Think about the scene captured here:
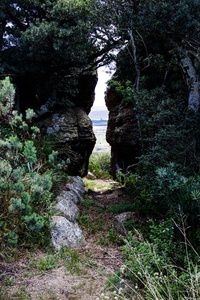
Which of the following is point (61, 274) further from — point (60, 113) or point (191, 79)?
point (60, 113)

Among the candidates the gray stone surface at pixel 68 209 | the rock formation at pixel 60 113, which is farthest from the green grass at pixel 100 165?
the gray stone surface at pixel 68 209

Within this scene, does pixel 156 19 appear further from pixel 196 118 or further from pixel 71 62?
pixel 71 62

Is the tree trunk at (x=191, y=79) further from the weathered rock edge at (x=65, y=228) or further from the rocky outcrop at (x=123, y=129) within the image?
the weathered rock edge at (x=65, y=228)

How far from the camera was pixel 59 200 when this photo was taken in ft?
12.7

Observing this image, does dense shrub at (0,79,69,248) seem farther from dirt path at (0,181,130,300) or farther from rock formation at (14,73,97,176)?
rock formation at (14,73,97,176)

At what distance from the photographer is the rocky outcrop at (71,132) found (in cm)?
582

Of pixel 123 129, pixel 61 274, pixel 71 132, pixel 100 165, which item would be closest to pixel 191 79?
pixel 123 129

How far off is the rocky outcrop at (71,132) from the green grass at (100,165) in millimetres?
2482

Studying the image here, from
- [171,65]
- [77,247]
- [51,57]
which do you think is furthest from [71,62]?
[77,247]

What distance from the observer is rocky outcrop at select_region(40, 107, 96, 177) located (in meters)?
5.82

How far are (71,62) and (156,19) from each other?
117 inches

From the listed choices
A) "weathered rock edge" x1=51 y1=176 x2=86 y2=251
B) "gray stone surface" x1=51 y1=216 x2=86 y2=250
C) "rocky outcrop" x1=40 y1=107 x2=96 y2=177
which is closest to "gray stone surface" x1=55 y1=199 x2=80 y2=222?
"weathered rock edge" x1=51 y1=176 x2=86 y2=251

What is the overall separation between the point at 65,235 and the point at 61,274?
74 centimetres

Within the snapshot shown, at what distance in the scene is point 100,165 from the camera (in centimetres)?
1085
